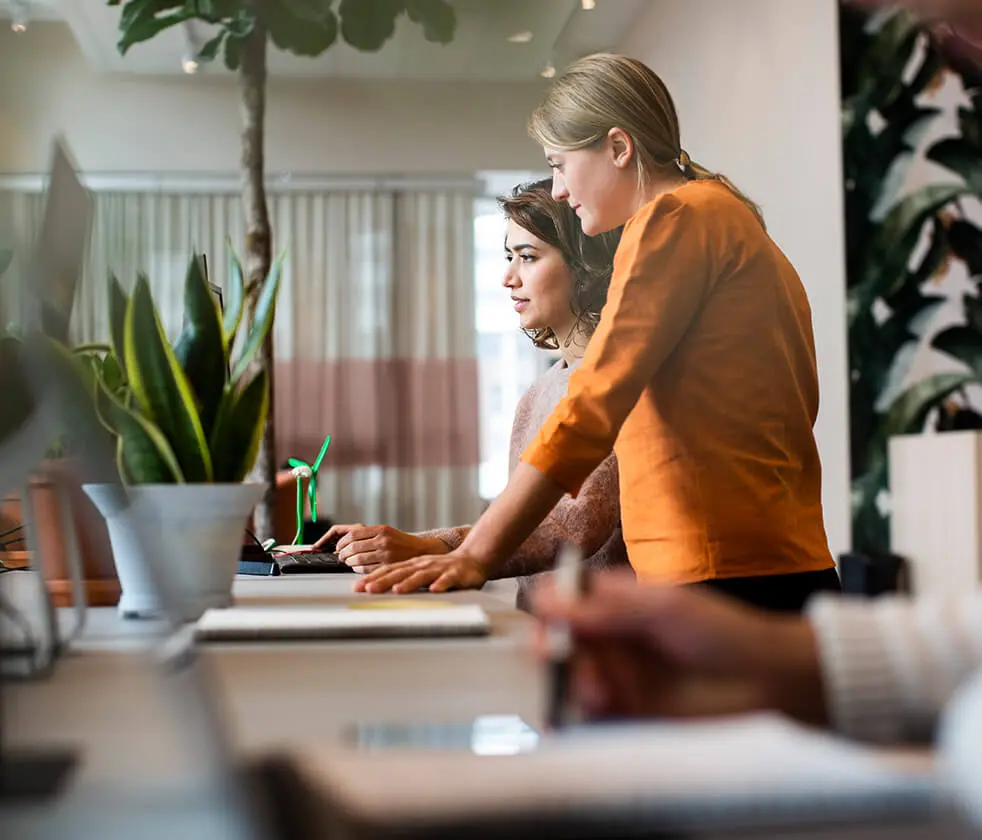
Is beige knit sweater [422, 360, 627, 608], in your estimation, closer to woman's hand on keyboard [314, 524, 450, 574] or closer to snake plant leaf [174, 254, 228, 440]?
woman's hand on keyboard [314, 524, 450, 574]

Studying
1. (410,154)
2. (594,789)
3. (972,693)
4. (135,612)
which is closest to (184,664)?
(594,789)

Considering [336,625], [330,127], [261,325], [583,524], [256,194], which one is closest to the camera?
[336,625]

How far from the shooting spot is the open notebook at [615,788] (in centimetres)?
33

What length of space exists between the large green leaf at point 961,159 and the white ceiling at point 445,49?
2.43m

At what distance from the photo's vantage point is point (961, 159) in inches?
121

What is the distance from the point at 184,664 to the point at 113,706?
0.22 metres

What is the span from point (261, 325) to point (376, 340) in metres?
5.32

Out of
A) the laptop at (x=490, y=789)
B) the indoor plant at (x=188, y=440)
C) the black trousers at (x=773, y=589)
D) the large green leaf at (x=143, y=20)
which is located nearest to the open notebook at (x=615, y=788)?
the laptop at (x=490, y=789)

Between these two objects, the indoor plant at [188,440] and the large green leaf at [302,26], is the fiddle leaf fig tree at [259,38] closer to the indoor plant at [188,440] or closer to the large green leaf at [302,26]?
the large green leaf at [302,26]

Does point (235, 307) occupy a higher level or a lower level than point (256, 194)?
lower

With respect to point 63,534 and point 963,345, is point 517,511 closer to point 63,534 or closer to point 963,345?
point 63,534

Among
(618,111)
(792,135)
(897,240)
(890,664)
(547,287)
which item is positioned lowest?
(890,664)

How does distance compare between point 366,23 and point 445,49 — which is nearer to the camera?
point 366,23

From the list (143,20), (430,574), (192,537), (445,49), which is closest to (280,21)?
(143,20)
